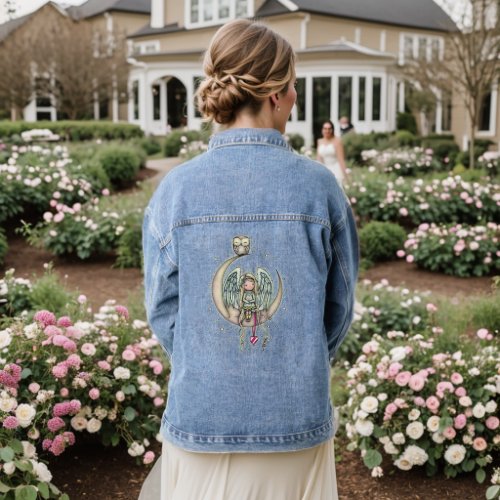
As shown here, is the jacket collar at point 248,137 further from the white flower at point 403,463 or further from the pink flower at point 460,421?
the white flower at point 403,463

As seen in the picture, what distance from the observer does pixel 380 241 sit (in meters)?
10.0

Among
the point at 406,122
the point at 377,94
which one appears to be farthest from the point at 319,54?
the point at 406,122

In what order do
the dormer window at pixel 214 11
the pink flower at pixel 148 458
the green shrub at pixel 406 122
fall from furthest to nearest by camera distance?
1. the dormer window at pixel 214 11
2. the green shrub at pixel 406 122
3. the pink flower at pixel 148 458

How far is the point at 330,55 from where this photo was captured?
26062 millimetres

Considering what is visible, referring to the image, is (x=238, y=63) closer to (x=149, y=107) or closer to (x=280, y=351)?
Result: (x=280, y=351)

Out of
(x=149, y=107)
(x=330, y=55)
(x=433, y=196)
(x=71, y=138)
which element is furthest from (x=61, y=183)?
(x=149, y=107)

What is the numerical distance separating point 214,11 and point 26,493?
28923 mm

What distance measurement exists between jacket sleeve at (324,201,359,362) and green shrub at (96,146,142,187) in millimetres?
13439

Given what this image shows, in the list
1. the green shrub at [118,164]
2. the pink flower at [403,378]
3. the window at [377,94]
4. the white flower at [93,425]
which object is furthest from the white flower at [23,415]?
the window at [377,94]

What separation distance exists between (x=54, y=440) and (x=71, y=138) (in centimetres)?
2129

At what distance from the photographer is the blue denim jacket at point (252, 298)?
1.76 metres

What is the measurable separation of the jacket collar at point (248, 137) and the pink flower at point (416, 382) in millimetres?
2139

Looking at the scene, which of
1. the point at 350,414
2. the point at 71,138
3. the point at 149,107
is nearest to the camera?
the point at 350,414

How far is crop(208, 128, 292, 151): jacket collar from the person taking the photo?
185 cm
